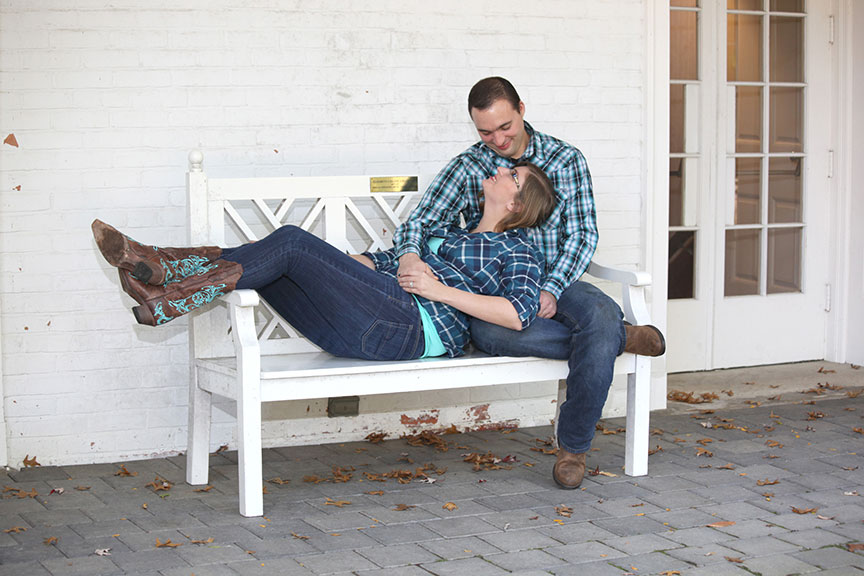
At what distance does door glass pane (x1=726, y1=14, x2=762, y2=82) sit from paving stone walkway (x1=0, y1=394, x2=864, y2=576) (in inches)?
82.1

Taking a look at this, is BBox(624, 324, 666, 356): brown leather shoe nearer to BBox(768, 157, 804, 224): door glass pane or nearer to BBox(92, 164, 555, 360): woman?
BBox(92, 164, 555, 360): woman

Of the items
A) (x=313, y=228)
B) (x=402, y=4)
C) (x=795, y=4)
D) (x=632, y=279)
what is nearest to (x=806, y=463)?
(x=632, y=279)

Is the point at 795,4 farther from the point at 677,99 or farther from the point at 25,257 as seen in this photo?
the point at 25,257

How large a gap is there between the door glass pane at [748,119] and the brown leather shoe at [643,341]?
7.38 feet

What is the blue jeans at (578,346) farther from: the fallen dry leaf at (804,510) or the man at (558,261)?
the fallen dry leaf at (804,510)

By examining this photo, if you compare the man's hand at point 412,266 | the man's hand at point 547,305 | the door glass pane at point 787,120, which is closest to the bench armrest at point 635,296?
the man's hand at point 547,305

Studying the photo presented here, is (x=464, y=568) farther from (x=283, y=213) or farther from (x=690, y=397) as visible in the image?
(x=690, y=397)

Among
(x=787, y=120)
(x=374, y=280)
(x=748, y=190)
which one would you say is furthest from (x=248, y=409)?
(x=787, y=120)

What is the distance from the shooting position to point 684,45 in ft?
18.3

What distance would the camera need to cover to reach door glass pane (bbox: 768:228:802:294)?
594 cm

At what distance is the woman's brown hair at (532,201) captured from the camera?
395 cm

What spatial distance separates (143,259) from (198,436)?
0.84m

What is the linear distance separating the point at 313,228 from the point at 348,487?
1.19 m

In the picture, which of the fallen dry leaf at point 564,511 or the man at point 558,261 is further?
the man at point 558,261
